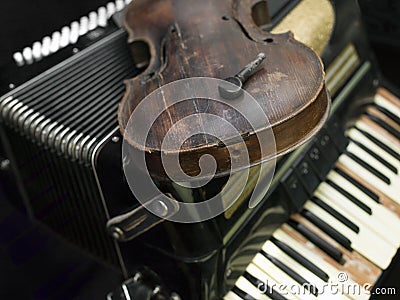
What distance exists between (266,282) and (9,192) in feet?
2.17

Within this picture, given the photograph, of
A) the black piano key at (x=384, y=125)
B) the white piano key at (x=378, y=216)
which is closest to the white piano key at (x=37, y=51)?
the white piano key at (x=378, y=216)

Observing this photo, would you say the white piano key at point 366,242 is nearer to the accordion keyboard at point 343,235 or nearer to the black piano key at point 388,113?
the accordion keyboard at point 343,235

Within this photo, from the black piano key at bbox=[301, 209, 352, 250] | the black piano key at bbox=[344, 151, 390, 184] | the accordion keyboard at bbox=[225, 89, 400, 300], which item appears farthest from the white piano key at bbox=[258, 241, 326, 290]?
the black piano key at bbox=[344, 151, 390, 184]

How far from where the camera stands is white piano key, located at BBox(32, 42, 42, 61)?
1.36 meters

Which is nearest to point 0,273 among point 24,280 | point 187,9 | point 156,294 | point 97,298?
point 24,280

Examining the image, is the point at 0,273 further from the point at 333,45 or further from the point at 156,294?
the point at 333,45

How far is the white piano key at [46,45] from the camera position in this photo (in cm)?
136

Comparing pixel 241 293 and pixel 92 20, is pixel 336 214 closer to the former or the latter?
pixel 241 293

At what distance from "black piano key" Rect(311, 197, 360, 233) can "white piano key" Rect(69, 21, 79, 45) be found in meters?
0.63

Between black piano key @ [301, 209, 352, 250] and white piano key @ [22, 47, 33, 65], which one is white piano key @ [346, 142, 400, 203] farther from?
white piano key @ [22, 47, 33, 65]

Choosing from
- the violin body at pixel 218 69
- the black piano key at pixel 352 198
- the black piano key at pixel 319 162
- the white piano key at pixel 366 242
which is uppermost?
the violin body at pixel 218 69

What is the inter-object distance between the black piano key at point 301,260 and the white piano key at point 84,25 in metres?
0.62

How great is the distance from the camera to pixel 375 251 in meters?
1.33

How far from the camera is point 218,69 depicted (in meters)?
1.08
